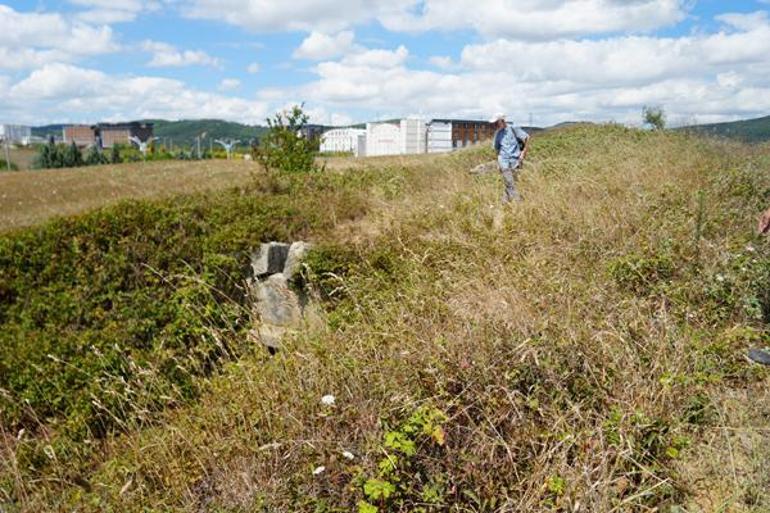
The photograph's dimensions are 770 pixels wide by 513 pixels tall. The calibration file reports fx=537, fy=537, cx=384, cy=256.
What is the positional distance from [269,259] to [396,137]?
33040 millimetres

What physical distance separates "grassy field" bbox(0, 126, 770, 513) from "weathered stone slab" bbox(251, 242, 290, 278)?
0.30 m

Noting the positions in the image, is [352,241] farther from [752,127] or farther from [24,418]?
[752,127]

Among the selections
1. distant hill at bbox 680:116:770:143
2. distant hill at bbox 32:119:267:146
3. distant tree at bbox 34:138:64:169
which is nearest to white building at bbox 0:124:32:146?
distant tree at bbox 34:138:64:169

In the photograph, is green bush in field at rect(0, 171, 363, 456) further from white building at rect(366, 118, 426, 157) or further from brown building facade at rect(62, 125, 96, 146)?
brown building facade at rect(62, 125, 96, 146)

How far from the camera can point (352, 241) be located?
6289mm

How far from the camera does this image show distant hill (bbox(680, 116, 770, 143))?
9570 millimetres

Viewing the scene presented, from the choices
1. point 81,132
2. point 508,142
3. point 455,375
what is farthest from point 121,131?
point 455,375

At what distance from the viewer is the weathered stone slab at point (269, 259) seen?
6391mm

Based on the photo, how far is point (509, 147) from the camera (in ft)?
25.7

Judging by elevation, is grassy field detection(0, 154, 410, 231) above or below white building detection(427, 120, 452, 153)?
below

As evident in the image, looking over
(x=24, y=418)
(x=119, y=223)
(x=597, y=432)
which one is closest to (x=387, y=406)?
(x=597, y=432)

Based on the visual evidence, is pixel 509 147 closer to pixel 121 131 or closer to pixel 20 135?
pixel 20 135

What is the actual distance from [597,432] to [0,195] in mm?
22046

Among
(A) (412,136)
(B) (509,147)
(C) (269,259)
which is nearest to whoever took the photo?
(C) (269,259)
